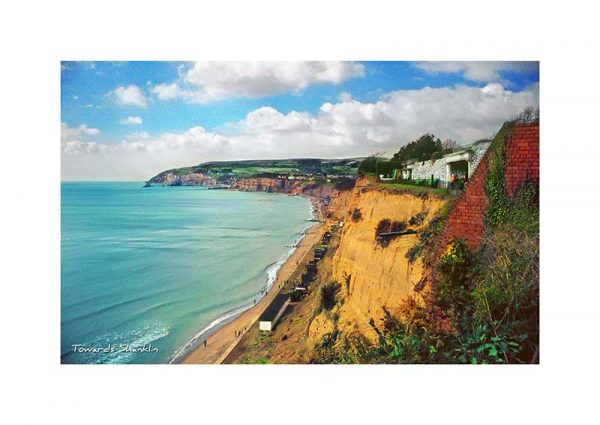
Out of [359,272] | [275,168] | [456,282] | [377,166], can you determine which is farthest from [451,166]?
[275,168]

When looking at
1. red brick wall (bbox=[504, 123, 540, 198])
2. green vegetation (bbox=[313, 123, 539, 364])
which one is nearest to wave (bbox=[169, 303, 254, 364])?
green vegetation (bbox=[313, 123, 539, 364])

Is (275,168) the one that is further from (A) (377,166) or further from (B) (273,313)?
(B) (273,313)

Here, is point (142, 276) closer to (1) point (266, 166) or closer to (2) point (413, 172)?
(1) point (266, 166)

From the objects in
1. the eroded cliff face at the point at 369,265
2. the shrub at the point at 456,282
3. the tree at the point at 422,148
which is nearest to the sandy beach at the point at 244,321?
the eroded cliff face at the point at 369,265

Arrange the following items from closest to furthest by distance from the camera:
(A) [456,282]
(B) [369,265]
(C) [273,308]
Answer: (A) [456,282], (C) [273,308], (B) [369,265]

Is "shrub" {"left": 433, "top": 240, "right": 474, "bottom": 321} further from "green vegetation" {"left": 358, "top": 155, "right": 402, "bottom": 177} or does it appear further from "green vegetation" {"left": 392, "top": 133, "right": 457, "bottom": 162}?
"green vegetation" {"left": 358, "top": 155, "right": 402, "bottom": 177}

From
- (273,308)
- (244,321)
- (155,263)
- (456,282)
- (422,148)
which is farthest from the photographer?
(273,308)

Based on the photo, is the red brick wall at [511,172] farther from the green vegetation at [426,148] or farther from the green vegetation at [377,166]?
the green vegetation at [377,166]
